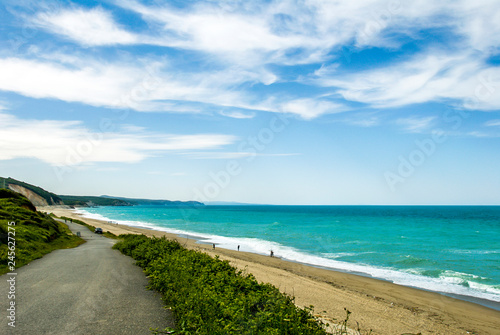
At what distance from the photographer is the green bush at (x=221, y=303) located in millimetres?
6098

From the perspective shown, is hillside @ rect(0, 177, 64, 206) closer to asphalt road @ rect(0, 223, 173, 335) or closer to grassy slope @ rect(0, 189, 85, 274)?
grassy slope @ rect(0, 189, 85, 274)

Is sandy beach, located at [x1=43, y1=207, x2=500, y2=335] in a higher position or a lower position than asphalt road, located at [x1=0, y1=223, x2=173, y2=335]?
lower

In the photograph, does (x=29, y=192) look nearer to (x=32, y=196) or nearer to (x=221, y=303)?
(x=32, y=196)

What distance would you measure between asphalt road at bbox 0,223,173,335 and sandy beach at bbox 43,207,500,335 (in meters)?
5.53

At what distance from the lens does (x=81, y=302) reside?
885 cm

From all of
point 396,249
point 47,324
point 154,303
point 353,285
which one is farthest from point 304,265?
point 47,324

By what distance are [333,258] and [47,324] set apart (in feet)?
97.5

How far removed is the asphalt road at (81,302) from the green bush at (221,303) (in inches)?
24.7

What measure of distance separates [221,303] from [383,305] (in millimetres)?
13329

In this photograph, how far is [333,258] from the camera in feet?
108

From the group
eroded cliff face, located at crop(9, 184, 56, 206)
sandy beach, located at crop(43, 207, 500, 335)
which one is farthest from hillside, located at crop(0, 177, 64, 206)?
sandy beach, located at crop(43, 207, 500, 335)

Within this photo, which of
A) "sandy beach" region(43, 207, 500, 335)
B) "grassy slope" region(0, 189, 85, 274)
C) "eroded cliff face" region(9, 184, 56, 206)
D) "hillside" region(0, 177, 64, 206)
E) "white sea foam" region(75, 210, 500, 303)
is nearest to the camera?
"sandy beach" region(43, 207, 500, 335)

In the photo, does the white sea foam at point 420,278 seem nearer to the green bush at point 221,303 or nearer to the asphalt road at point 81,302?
the green bush at point 221,303

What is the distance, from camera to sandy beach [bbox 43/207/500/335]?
537 inches
